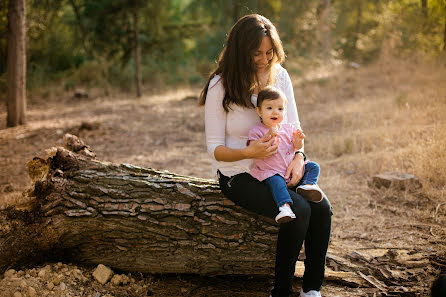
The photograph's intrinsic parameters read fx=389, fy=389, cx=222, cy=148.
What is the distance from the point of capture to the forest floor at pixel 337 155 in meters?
2.90

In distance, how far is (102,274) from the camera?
9.48 ft

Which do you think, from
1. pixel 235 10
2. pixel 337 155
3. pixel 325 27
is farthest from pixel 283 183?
pixel 325 27

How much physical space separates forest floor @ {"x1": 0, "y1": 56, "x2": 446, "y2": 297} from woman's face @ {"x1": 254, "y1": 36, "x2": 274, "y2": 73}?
5.35ft

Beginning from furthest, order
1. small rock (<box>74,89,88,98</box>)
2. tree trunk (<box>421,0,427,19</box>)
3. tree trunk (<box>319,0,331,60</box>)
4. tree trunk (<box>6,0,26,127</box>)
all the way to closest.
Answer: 1. tree trunk (<box>319,0,331,60</box>)
2. small rock (<box>74,89,88,98</box>)
3. tree trunk (<box>421,0,427,19</box>)
4. tree trunk (<box>6,0,26,127</box>)

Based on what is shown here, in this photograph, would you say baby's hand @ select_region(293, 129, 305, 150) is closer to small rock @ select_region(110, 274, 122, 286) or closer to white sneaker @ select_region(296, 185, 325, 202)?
white sneaker @ select_region(296, 185, 325, 202)

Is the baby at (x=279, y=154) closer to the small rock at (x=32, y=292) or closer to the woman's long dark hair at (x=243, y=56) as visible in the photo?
the woman's long dark hair at (x=243, y=56)

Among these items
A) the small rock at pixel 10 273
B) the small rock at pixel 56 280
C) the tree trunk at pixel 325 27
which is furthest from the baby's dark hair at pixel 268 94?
the tree trunk at pixel 325 27

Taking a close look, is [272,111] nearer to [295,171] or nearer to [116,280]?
[295,171]

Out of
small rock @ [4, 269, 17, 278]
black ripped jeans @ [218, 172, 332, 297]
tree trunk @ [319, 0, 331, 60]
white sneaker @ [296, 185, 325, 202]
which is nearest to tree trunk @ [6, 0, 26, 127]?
small rock @ [4, 269, 17, 278]

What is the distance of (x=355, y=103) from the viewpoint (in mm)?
8625

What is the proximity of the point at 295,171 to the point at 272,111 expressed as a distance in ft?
1.43

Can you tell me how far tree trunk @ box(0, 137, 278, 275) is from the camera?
2.81 m

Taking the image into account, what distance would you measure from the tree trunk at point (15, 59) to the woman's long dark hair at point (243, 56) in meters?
6.07

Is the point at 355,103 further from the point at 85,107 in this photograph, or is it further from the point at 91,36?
the point at 91,36
